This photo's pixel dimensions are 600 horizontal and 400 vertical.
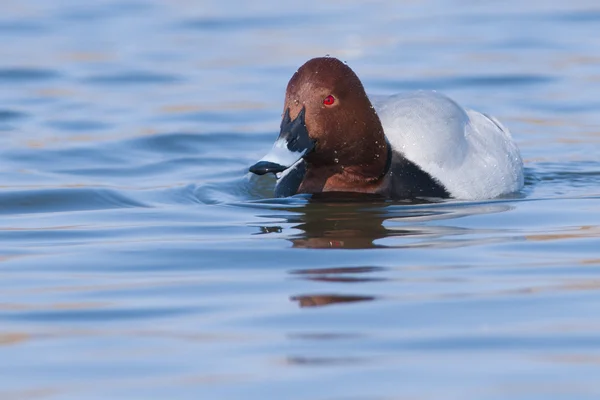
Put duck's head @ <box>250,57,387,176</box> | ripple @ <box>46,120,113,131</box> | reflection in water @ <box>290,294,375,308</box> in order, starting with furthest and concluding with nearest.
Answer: ripple @ <box>46,120,113,131</box> → duck's head @ <box>250,57,387,176</box> → reflection in water @ <box>290,294,375,308</box>

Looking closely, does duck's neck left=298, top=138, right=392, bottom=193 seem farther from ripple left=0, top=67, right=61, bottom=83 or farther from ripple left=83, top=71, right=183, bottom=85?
ripple left=0, top=67, right=61, bottom=83

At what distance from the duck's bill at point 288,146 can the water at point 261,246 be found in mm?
296

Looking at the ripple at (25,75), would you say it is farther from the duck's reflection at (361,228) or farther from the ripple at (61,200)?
the duck's reflection at (361,228)

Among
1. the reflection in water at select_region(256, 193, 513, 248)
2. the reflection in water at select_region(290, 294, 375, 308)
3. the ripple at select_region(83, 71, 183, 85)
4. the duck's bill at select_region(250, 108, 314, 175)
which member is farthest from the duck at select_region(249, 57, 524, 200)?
the ripple at select_region(83, 71, 183, 85)

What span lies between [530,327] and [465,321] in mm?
217

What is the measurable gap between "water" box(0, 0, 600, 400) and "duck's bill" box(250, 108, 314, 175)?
0.30 meters

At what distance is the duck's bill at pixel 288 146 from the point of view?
6188mm

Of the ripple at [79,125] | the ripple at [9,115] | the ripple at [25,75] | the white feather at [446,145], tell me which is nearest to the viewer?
the white feather at [446,145]

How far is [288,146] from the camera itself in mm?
6449

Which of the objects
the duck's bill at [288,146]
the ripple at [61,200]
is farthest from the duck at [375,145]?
the ripple at [61,200]

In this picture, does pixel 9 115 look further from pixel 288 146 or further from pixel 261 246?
pixel 261 246

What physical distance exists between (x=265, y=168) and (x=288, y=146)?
0.38 metres

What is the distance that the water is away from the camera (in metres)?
3.67

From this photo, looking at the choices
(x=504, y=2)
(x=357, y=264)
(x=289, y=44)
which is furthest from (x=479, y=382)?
(x=504, y=2)
